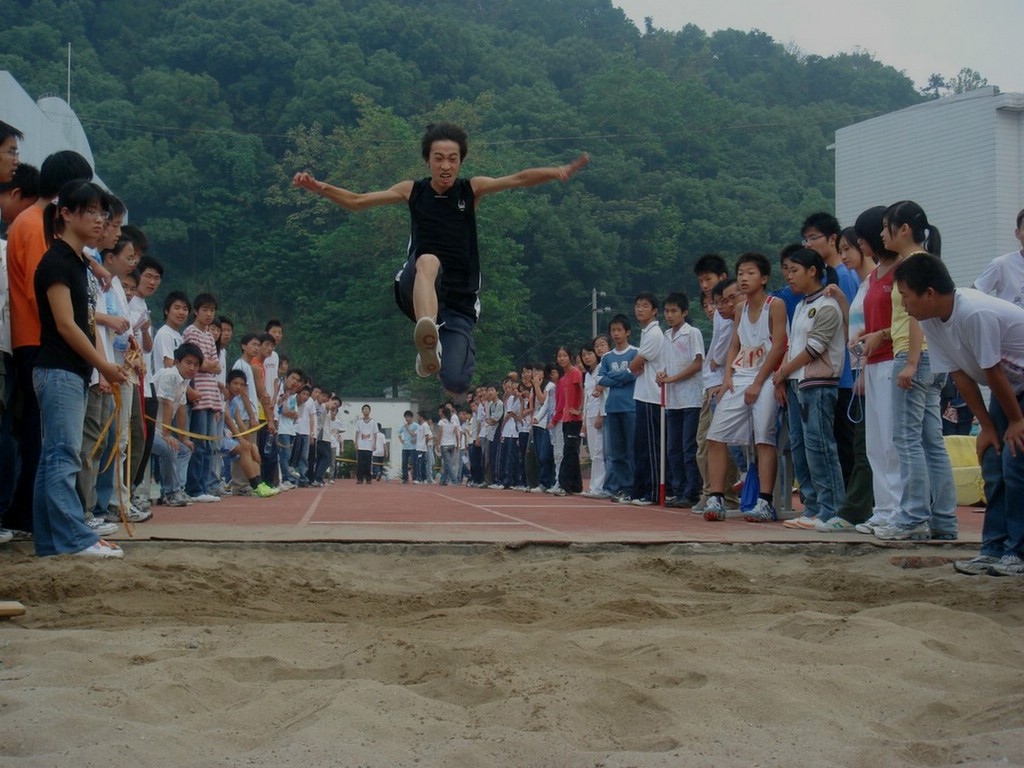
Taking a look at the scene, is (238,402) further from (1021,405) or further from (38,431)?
(1021,405)

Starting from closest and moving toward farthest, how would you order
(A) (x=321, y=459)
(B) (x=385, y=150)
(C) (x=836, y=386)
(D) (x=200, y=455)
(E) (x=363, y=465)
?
(C) (x=836, y=386) < (D) (x=200, y=455) < (A) (x=321, y=459) < (E) (x=363, y=465) < (B) (x=385, y=150)

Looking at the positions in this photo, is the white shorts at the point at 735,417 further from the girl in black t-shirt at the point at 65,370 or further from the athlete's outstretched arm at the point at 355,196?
the girl in black t-shirt at the point at 65,370

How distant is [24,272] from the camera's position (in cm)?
530

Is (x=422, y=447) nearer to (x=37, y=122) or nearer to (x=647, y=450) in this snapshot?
(x=37, y=122)

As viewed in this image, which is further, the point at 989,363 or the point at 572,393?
the point at 572,393

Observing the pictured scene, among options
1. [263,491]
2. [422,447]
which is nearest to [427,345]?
[263,491]

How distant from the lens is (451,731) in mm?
2461

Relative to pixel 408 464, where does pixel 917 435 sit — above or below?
above

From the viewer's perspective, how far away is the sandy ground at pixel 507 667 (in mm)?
2350

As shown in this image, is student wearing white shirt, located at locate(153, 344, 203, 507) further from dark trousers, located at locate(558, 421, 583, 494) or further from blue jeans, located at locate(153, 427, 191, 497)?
dark trousers, located at locate(558, 421, 583, 494)

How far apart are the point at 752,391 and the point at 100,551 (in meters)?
4.24

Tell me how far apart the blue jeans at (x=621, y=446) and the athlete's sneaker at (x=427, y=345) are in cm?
555

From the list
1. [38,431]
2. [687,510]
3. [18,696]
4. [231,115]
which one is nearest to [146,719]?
[18,696]

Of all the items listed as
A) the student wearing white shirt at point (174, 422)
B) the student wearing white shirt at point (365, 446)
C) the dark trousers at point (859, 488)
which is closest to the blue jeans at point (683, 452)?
the dark trousers at point (859, 488)
